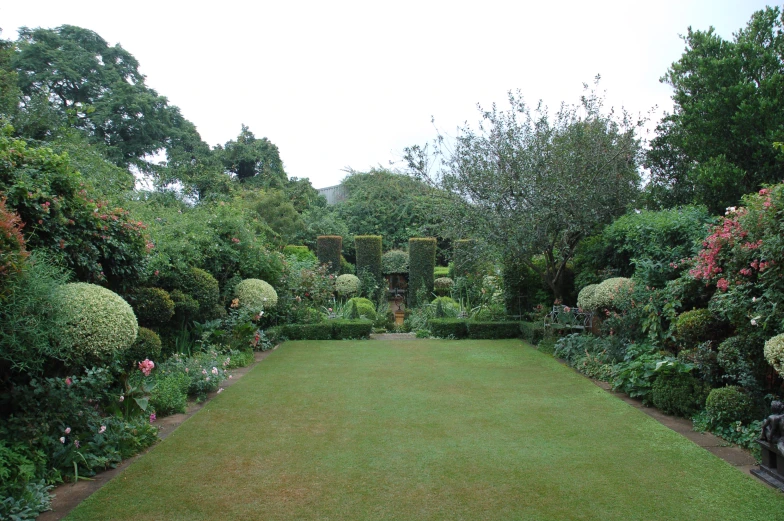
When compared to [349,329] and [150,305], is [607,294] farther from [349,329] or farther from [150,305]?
[150,305]

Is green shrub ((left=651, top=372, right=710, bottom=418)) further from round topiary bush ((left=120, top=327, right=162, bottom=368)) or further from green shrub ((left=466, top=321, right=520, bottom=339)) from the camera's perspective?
green shrub ((left=466, top=321, right=520, bottom=339))

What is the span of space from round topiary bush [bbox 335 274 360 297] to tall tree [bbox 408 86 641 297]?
5403mm

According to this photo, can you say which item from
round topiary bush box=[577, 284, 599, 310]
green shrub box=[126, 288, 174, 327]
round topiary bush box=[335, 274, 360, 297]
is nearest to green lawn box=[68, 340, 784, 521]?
green shrub box=[126, 288, 174, 327]

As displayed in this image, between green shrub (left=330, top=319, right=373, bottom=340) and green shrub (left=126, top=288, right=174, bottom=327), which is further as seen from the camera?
green shrub (left=330, top=319, right=373, bottom=340)

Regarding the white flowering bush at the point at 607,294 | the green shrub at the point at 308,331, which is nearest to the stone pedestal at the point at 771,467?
the white flowering bush at the point at 607,294

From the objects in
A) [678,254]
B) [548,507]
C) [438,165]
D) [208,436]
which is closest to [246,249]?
[438,165]

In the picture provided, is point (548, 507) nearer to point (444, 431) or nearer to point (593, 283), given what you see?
point (444, 431)

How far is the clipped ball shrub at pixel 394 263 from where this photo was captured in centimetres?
1736

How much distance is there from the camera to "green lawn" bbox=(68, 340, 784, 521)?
3.11 m

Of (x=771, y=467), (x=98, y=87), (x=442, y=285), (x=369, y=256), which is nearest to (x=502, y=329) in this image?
(x=442, y=285)

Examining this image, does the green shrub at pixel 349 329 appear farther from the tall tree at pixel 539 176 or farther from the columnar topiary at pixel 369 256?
the columnar topiary at pixel 369 256

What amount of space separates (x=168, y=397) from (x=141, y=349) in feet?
1.84

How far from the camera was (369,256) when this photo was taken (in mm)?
15273

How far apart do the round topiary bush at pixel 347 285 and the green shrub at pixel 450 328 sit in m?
4.30
